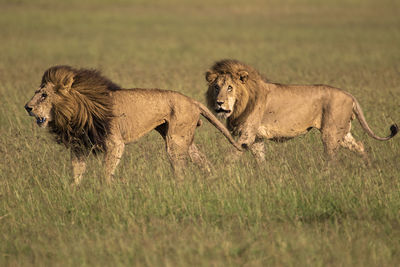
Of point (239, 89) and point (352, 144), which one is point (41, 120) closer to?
point (239, 89)

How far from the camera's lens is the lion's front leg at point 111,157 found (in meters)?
7.12

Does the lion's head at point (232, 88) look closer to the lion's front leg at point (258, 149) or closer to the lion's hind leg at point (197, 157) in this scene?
the lion's front leg at point (258, 149)

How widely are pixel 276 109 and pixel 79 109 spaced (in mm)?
2551

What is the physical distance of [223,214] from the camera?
614 centimetres

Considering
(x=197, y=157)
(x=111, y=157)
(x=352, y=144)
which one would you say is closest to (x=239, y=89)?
(x=197, y=157)

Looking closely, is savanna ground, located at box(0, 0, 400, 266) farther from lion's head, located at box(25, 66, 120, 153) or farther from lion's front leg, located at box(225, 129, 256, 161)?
lion's head, located at box(25, 66, 120, 153)

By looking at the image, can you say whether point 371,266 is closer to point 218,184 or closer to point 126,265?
point 126,265

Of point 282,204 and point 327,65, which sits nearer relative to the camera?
point 282,204

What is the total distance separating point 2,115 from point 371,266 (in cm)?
843

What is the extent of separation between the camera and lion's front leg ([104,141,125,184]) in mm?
7125

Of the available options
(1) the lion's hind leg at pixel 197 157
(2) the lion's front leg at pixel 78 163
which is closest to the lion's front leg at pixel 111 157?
(2) the lion's front leg at pixel 78 163

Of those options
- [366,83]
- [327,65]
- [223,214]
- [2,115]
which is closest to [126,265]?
[223,214]

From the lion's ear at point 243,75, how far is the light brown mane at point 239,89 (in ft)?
0.11

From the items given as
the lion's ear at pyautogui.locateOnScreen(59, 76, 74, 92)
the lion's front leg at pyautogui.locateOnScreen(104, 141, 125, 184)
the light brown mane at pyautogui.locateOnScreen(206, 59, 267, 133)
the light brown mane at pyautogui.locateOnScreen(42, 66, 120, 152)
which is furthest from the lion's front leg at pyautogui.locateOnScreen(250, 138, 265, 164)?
the lion's ear at pyautogui.locateOnScreen(59, 76, 74, 92)
